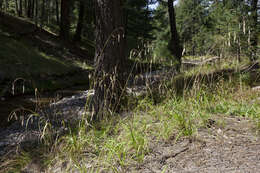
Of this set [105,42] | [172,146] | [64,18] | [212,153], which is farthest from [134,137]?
[64,18]

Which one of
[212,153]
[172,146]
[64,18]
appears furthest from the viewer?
[64,18]

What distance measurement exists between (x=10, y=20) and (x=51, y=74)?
8.87 metres

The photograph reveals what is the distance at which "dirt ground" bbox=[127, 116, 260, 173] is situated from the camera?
1.80 meters

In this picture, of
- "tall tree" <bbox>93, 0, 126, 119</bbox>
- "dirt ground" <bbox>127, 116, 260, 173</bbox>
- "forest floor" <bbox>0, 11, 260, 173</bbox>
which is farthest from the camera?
"tall tree" <bbox>93, 0, 126, 119</bbox>

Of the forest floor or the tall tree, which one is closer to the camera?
the forest floor

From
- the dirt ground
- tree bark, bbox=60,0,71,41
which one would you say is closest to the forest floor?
→ the dirt ground

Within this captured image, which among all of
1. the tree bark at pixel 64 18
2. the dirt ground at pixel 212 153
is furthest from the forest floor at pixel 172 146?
the tree bark at pixel 64 18

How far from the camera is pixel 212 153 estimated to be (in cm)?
200

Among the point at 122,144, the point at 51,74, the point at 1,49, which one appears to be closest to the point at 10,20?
the point at 1,49

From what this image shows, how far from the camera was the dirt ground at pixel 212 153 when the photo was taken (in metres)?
1.80

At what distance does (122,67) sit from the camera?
13.5ft

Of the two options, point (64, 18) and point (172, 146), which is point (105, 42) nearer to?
point (172, 146)

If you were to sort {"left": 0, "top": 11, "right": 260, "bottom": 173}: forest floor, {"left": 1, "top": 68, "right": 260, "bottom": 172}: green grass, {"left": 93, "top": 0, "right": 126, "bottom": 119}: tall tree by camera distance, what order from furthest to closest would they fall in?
{"left": 93, "top": 0, "right": 126, "bottom": 119}: tall tree → {"left": 1, "top": 68, "right": 260, "bottom": 172}: green grass → {"left": 0, "top": 11, "right": 260, "bottom": 173}: forest floor

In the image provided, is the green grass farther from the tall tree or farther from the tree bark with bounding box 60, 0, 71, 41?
the tree bark with bounding box 60, 0, 71, 41
